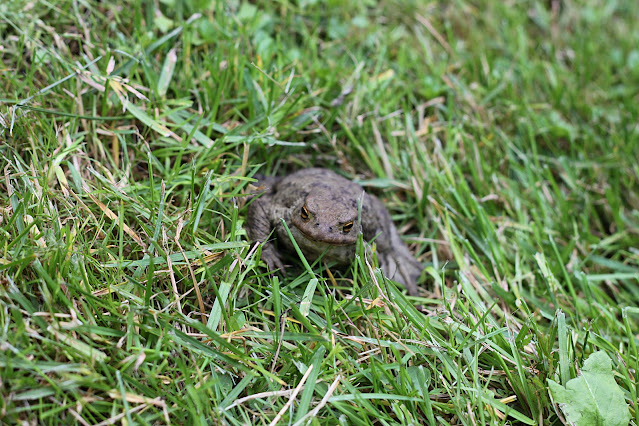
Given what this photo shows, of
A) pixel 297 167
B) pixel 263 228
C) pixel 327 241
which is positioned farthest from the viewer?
pixel 297 167

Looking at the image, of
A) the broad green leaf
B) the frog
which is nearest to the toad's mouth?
the frog

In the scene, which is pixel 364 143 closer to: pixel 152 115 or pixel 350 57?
pixel 350 57

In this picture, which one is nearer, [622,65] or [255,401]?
[255,401]

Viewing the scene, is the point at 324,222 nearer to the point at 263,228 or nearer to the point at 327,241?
the point at 327,241

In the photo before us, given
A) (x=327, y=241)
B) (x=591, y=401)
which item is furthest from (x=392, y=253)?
(x=591, y=401)

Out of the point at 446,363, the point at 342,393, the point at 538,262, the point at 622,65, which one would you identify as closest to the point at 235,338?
the point at 342,393

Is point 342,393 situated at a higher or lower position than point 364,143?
lower
